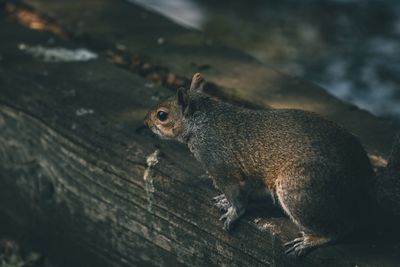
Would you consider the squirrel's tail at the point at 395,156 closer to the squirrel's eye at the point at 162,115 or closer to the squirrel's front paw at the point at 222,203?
the squirrel's front paw at the point at 222,203

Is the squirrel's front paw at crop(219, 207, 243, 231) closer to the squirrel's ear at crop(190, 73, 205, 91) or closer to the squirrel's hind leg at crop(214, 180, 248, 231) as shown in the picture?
the squirrel's hind leg at crop(214, 180, 248, 231)

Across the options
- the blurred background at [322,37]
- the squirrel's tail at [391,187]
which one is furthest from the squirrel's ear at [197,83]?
the blurred background at [322,37]

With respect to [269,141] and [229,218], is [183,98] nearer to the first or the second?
[269,141]

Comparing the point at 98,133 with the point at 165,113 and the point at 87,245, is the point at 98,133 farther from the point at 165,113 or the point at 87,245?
the point at 87,245

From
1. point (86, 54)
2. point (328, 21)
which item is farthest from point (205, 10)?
point (86, 54)

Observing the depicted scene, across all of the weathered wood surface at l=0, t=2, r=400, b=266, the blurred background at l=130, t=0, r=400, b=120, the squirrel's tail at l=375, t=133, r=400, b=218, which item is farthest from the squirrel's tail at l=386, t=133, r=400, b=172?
the blurred background at l=130, t=0, r=400, b=120
